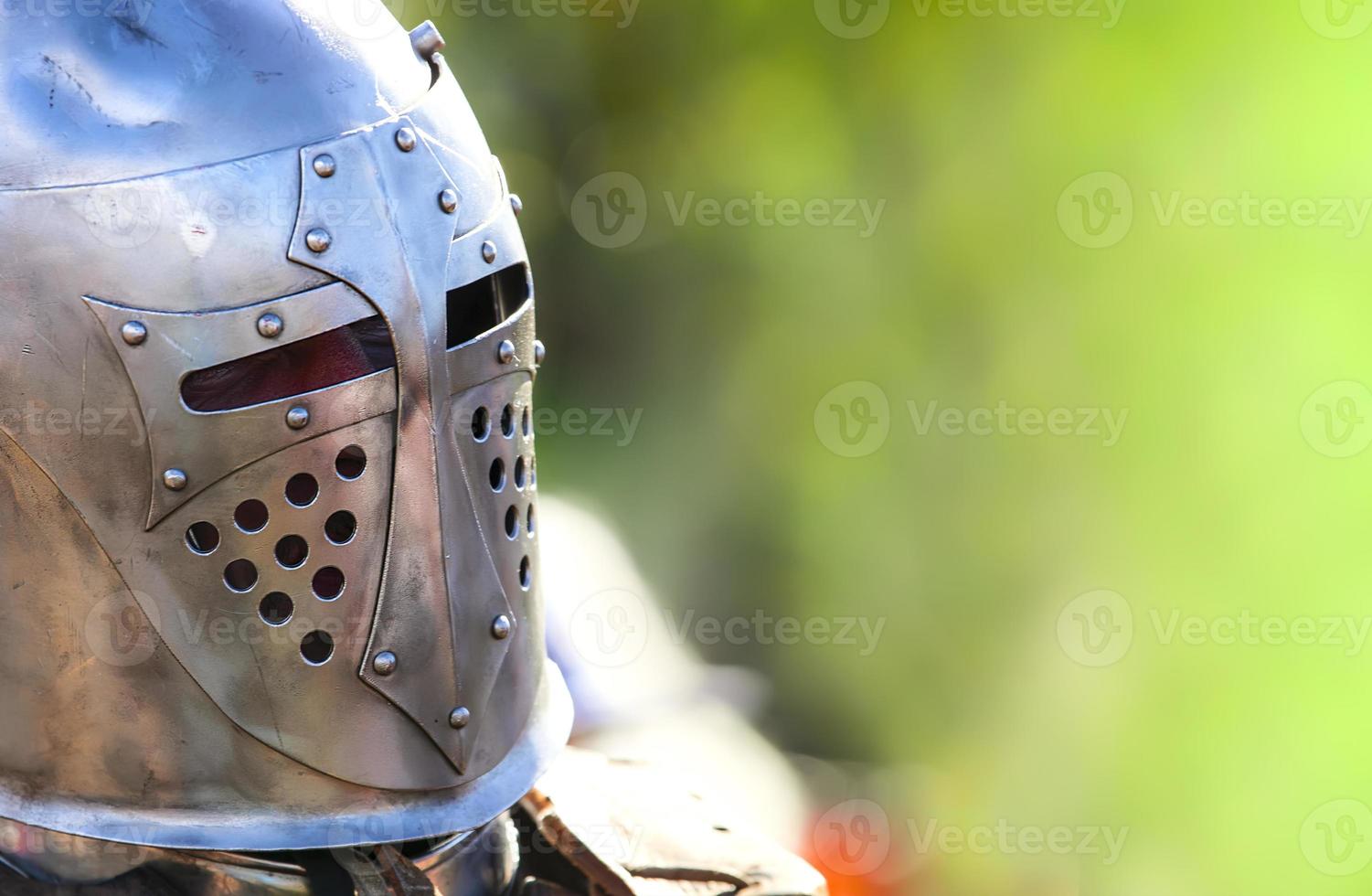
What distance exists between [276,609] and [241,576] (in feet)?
0.22

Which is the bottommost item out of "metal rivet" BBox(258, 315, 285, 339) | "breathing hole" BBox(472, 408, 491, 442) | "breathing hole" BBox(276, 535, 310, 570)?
"breathing hole" BBox(276, 535, 310, 570)

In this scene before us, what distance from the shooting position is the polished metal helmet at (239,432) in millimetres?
1719

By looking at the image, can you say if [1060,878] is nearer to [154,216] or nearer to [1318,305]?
[1318,305]

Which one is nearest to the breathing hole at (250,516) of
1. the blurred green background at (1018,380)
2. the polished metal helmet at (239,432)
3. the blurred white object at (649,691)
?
the polished metal helmet at (239,432)

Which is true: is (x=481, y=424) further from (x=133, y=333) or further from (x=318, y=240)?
(x=133, y=333)

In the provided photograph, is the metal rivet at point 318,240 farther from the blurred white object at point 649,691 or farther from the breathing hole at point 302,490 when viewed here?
the blurred white object at point 649,691

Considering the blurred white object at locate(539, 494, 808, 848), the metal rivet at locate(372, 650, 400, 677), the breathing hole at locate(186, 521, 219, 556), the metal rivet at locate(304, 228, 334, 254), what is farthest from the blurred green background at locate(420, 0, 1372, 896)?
the metal rivet at locate(304, 228, 334, 254)

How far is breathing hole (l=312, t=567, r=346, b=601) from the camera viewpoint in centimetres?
185

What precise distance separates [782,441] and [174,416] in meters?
3.39

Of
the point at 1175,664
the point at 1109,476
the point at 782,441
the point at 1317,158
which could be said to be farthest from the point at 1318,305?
the point at 782,441

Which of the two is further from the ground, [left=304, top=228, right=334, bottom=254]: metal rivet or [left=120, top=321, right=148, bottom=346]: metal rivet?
[left=304, top=228, right=334, bottom=254]: metal rivet

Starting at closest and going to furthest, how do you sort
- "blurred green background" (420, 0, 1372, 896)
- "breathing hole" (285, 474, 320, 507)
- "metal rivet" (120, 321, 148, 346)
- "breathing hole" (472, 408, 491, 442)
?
"metal rivet" (120, 321, 148, 346)
"breathing hole" (285, 474, 320, 507)
"breathing hole" (472, 408, 491, 442)
"blurred green background" (420, 0, 1372, 896)

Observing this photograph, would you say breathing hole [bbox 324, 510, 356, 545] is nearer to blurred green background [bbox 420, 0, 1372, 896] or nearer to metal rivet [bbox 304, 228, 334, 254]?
metal rivet [bbox 304, 228, 334, 254]

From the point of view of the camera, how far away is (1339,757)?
4.27 metres
